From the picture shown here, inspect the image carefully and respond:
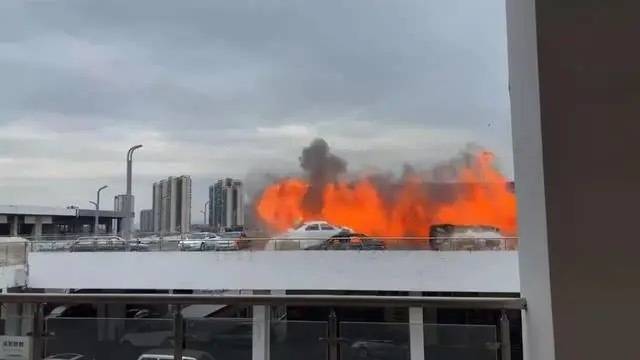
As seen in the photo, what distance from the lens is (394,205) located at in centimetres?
276

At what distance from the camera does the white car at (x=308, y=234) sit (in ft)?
9.39

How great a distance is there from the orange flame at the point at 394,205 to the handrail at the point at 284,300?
26.4 inches

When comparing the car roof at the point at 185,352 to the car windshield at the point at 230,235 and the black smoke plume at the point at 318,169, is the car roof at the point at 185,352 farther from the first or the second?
the black smoke plume at the point at 318,169

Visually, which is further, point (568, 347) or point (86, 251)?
point (86, 251)

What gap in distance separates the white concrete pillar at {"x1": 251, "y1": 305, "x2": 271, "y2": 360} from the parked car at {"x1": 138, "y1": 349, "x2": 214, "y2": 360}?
24cm

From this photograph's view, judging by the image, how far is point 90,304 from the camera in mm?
2182

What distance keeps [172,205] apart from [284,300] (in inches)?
58.7

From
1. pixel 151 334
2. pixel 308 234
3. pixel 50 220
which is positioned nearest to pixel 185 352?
pixel 151 334

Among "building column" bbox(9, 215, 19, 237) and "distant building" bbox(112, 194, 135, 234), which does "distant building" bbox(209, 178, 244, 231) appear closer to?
"distant building" bbox(112, 194, 135, 234)

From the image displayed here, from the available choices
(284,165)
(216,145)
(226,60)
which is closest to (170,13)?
(226,60)

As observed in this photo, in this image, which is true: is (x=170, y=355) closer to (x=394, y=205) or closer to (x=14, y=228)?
(x=394, y=205)

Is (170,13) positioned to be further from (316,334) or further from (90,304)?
(316,334)

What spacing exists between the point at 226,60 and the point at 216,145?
646 mm

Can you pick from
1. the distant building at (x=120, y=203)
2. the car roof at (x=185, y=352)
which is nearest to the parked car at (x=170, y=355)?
the car roof at (x=185, y=352)
